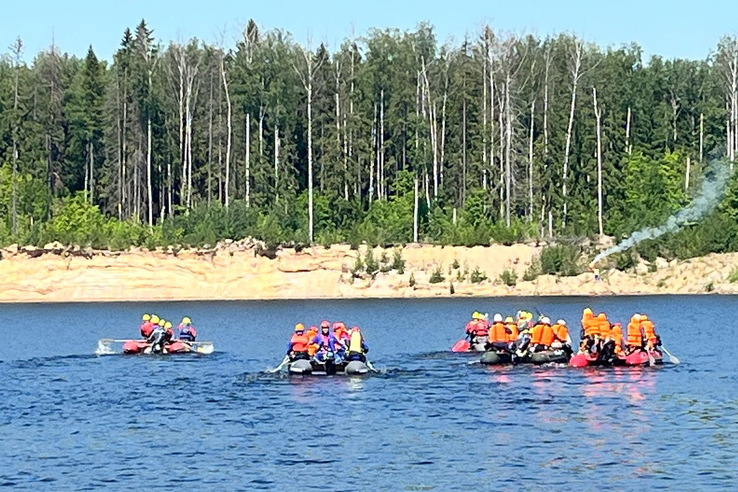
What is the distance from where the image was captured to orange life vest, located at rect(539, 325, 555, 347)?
53.8 metres

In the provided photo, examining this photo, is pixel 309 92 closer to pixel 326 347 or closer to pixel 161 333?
pixel 161 333

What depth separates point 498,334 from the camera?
55.6m

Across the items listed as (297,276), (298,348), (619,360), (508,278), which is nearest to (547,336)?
(619,360)

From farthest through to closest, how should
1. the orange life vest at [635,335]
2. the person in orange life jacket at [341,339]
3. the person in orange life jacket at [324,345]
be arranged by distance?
1. the orange life vest at [635,335]
2. the person in orange life jacket at [341,339]
3. the person in orange life jacket at [324,345]

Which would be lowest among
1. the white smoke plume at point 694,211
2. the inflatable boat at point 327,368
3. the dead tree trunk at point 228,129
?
the inflatable boat at point 327,368

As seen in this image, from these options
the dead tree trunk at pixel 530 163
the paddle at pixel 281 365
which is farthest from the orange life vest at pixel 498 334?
the dead tree trunk at pixel 530 163

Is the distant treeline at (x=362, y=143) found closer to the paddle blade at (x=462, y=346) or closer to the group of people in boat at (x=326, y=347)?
the paddle blade at (x=462, y=346)

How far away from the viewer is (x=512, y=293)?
324ft

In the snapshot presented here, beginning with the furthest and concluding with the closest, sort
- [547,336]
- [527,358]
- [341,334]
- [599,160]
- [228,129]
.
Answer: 1. [228,129]
2. [599,160]
3. [527,358]
4. [547,336]
5. [341,334]

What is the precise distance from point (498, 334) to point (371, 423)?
15.8 meters

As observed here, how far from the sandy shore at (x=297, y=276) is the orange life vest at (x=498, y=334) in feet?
140

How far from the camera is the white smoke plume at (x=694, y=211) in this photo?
101 meters

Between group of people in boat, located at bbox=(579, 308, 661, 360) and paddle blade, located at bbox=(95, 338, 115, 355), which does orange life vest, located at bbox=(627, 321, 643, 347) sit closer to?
group of people in boat, located at bbox=(579, 308, 661, 360)

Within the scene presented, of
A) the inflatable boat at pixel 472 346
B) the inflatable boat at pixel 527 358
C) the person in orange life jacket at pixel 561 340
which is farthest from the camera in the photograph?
the inflatable boat at pixel 472 346
